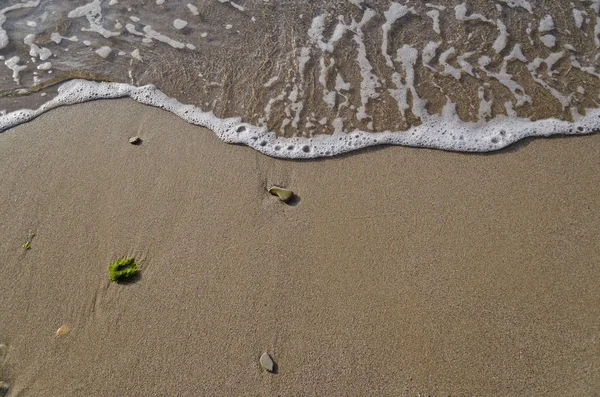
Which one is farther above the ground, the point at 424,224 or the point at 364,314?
the point at 424,224

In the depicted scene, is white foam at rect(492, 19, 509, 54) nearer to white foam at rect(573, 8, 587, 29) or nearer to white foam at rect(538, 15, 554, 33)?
white foam at rect(538, 15, 554, 33)

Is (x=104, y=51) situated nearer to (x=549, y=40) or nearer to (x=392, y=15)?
(x=392, y=15)

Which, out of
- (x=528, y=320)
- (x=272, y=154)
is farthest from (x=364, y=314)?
(x=272, y=154)

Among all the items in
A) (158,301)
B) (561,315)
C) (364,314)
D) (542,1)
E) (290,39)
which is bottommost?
(158,301)

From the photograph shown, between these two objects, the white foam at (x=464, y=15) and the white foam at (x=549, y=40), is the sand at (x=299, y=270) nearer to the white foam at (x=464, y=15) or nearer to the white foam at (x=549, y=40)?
the white foam at (x=549, y=40)

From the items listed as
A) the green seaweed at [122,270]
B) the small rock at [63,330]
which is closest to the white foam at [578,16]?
the green seaweed at [122,270]

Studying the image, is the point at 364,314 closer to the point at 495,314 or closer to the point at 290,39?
the point at 495,314

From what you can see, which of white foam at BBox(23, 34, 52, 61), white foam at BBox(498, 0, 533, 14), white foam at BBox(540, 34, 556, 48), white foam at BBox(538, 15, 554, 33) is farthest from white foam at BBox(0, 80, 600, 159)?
white foam at BBox(498, 0, 533, 14)
